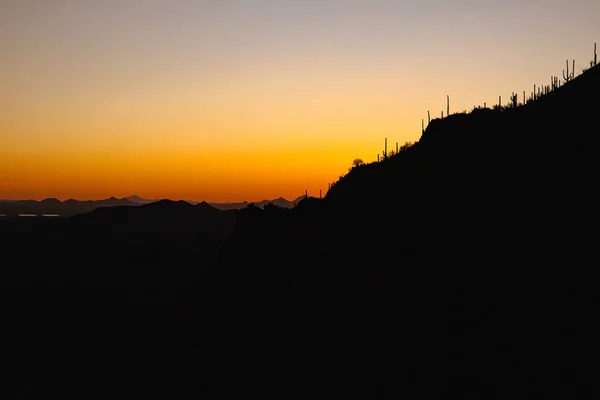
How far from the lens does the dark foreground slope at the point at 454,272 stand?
16.0 m

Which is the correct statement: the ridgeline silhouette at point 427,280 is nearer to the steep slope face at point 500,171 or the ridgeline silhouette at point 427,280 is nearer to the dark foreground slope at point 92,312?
the steep slope face at point 500,171

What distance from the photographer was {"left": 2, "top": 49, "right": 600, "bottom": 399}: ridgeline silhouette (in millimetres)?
16250

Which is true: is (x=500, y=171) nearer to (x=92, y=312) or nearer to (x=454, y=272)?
(x=454, y=272)

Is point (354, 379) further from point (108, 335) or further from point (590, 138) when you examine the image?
point (108, 335)

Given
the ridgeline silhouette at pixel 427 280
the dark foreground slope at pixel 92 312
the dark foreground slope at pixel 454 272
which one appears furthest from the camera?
the dark foreground slope at pixel 92 312

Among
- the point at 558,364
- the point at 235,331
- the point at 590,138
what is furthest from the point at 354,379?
the point at 590,138

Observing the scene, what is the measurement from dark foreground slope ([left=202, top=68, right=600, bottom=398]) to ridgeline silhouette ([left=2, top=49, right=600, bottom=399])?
7 cm

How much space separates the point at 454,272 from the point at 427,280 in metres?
1.32

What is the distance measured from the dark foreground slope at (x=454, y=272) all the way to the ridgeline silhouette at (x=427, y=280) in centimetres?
7

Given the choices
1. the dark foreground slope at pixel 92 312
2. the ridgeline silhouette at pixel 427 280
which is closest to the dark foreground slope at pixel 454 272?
the ridgeline silhouette at pixel 427 280

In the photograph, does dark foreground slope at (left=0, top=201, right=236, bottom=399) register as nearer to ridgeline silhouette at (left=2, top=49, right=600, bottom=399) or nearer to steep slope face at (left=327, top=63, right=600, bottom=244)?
ridgeline silhouette at (left=2, top=49, right=600, bottom=399)

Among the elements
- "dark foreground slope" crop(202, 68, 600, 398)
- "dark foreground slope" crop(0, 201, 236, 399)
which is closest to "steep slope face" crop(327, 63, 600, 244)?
"dark foreground slope" crop(202, 68, 600, 398)

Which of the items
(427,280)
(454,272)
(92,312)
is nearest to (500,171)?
(454,272)

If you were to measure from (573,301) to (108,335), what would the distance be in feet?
257
